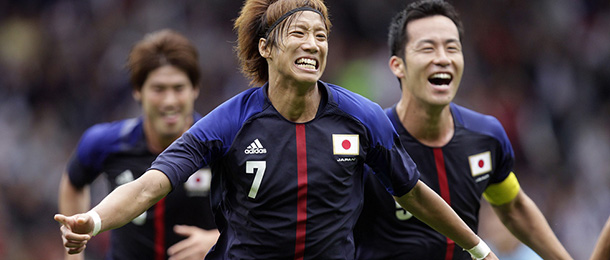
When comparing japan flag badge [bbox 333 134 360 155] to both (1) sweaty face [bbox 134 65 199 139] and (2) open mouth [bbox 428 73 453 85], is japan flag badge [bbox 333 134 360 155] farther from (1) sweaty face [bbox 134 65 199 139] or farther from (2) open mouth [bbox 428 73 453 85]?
(1) sweaty face [bbox 134 65 199 139]

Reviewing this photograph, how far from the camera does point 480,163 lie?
5.16 metres

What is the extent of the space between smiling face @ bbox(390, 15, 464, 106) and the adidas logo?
1506 mm

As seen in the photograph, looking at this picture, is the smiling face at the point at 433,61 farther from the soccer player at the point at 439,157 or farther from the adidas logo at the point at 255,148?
the adidas logo at the point at 255,148

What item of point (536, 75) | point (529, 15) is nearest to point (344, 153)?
point (536, 75)

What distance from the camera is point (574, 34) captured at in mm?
11852

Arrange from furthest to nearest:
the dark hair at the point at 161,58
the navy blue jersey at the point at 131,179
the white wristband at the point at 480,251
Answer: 1. the dark hair at the point at 161,58
2. the navy blue jersey at the point at 131,179
3. the white wristband at the point at 480,251

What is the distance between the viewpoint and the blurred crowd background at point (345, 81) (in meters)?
10.9

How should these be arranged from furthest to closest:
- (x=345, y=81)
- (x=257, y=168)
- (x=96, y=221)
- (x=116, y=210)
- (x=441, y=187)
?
(x=345, y=81), (x=441, y=187), (x=257, y=168), (x=116, y=210), (x=96, y=221)

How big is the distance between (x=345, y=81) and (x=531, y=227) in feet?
22.4

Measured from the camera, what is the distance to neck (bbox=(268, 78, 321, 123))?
13.4ft

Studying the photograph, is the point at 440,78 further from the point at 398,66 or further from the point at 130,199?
the point at 130,199

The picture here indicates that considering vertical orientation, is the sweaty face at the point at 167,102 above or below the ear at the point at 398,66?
below

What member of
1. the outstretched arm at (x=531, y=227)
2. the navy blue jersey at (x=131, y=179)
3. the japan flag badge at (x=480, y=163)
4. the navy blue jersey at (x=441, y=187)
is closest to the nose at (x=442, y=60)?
the navy blue jersey at (x=441, y=187)

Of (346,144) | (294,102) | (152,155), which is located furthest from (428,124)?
(152,155)
